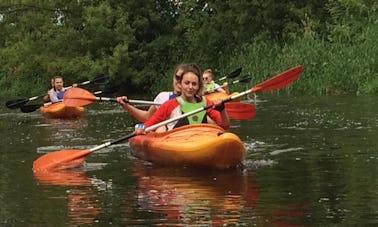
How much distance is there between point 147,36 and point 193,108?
76.7ft

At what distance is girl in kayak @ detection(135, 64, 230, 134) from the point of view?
8266mm

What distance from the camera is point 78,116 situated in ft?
56.1

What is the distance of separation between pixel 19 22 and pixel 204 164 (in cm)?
2552

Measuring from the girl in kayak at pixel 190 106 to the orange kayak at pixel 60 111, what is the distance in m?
8.39

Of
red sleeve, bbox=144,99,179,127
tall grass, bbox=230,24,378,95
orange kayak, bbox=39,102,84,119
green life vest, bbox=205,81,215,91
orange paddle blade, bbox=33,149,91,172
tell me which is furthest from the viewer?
tall grass, bbox=230,24,378,95

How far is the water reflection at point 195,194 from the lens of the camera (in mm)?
5504

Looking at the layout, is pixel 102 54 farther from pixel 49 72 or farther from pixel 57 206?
pixel 57 206

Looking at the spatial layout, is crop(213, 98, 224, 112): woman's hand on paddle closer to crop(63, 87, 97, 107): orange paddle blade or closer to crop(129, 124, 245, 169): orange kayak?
crop(129, 124, 245, 169): orange kayak

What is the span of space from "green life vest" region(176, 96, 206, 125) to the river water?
61 centimetres

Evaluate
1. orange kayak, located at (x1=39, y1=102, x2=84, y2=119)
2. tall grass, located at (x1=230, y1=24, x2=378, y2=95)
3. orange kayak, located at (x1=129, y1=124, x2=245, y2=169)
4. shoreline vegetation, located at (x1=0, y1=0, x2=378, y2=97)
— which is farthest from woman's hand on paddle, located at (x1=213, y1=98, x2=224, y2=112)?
shoreline vegetation, located at (x1=0, y1=0, x2=378, y2=97)

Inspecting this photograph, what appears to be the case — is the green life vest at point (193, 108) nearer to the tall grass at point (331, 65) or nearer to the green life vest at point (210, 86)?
the green life vest at point (210, 86)

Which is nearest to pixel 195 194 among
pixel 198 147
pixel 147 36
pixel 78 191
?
pixel 78 191

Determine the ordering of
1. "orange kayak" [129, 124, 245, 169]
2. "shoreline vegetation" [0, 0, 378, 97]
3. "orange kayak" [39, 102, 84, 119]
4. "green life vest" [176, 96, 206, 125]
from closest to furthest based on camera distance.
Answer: "orange kayak" [129, 124, 245, 169]
"green life vest" [176, 96, 206, 125]
"orange kayak" [39, 102, 84, 119]
"shoreline vegetation" [0, 0, 378, 97]

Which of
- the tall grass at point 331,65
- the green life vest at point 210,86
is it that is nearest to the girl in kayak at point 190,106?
the green life vest at point 210,86
